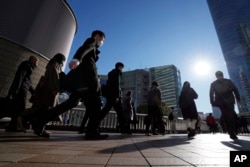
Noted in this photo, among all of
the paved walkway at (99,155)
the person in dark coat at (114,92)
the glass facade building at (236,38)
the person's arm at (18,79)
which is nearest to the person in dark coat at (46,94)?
the person's arm at (18,79)

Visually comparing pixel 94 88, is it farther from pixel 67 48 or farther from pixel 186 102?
pixel 67 48

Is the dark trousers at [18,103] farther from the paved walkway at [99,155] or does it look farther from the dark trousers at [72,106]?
the paved walkway at [99,155]

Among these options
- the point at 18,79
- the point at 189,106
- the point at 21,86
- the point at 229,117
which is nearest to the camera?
the point at 18,79

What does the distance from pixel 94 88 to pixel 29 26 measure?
7.02 m

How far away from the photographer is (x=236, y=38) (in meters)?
115

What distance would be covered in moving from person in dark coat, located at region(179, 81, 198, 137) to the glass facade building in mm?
118323

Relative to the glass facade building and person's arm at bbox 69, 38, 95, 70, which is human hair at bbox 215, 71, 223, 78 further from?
the glass facade building

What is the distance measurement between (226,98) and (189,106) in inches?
59.7

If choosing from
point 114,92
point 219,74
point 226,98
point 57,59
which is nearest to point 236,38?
point 219,74

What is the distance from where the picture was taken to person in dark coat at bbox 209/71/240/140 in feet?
15.4

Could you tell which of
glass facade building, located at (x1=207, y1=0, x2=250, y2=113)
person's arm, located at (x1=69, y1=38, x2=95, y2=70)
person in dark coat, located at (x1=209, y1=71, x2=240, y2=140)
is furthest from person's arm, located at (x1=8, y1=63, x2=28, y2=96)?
glass facade building, located at (x1=207, y1=0, x2=250, y2=113)

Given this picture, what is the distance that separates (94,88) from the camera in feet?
10.8

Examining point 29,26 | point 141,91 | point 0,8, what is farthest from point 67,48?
point 141,91

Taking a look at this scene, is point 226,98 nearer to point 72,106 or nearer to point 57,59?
point 72,106
